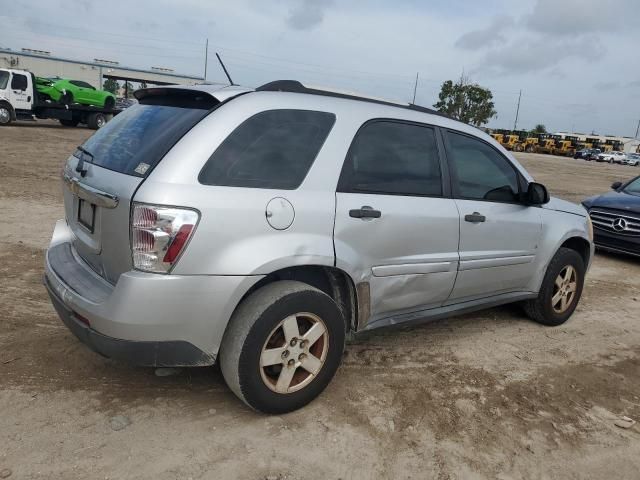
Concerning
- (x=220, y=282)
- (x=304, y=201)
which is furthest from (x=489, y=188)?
(x=220, y=282)

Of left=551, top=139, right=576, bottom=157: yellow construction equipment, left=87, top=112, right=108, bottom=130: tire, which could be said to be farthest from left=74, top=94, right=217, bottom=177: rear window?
left=551, top=139, right=576, bottom=157: yellow construction equipment

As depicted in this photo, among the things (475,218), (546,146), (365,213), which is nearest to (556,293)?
(475,218)

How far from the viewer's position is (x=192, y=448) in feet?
8.36

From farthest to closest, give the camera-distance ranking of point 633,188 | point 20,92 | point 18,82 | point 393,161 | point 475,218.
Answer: point 20,92 < point 18,82 < point 633,188 < point 475,218 < point 393,161

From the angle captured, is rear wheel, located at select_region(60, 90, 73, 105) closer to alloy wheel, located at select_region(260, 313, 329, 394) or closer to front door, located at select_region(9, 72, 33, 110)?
front door, located at select_region(9, 72, 33, 110)

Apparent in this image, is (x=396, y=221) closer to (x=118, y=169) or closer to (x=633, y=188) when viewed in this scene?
(x=118, y=169)

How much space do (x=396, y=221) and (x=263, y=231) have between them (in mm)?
907

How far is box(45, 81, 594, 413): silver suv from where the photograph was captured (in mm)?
2424

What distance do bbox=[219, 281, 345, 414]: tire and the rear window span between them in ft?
2.80

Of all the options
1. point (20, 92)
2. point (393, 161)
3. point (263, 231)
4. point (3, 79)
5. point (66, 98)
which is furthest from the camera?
point (66, 98)

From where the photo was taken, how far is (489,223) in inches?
146

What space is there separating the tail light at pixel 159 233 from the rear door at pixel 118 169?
65mm

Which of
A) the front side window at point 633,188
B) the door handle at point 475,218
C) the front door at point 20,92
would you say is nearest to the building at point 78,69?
the front door at point 20,92

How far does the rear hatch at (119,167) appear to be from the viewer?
2484 mm
